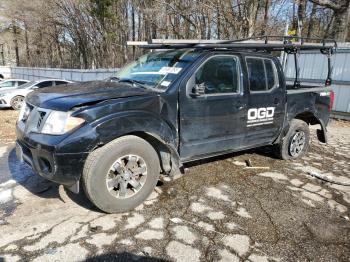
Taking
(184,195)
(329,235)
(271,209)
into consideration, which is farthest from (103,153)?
(329,235)

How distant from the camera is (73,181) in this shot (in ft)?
10.4

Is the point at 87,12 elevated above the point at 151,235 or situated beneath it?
elevated above

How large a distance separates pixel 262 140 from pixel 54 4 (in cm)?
2458

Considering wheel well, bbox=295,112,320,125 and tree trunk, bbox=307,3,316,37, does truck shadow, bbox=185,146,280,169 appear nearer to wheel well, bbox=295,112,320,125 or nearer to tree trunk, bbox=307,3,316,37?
wheel well, bbox=295,112,320,125

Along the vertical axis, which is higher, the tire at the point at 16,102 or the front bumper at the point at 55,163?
the front bumper at the point at 55,163

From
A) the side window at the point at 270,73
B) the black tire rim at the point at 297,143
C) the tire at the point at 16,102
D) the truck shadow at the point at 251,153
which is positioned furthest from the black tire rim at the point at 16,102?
the black tire rim at the point at 297,143

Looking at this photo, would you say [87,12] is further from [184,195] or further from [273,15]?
[184,195]

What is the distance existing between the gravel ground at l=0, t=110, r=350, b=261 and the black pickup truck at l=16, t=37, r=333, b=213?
0.38m

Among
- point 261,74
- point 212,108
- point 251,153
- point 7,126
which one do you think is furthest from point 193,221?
point 7,126

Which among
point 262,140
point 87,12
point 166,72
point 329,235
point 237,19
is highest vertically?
point 87,12

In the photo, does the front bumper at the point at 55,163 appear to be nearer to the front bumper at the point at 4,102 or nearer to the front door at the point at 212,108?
the front door at the point at 212,108

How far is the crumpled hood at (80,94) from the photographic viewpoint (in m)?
3.20

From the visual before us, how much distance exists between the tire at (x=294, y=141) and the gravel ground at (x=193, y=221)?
622 millimetres

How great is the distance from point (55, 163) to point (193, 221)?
158 cm
